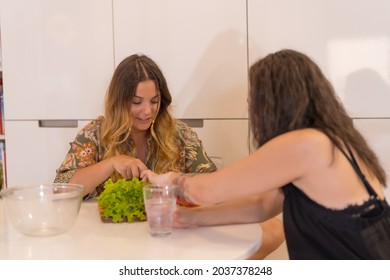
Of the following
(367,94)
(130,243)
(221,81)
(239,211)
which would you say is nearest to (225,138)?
(221,81)

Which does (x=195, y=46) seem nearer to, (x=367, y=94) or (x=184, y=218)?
(x=367, y=94)

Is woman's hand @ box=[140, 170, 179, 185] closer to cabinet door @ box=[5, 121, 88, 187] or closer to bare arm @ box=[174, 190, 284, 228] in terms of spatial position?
bare arm @ box=[174, 190, 284, 228]

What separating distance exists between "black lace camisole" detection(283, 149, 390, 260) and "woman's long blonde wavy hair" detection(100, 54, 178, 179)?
31.5 inches

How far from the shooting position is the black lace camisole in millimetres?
1137

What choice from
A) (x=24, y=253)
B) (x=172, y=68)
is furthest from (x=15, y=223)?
(x=172, y=68)

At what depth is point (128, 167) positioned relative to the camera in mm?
1585

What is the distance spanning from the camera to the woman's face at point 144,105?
1.89 m

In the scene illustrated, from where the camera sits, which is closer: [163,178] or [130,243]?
[130,243]

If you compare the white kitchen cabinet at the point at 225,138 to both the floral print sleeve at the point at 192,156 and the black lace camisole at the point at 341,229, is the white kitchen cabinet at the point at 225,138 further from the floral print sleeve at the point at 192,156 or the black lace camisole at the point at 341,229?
the black lace camisole at the point at 341,229

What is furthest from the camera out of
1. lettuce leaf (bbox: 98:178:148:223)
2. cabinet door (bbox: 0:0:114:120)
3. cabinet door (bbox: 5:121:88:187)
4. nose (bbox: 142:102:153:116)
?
cabinet door (bbox: 5:121:88:187)

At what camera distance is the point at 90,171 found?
1691mm

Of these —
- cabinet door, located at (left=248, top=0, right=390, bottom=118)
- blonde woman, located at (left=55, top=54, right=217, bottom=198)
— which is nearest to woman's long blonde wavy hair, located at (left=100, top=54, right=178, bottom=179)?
blonde woman, located at (left=55, top=54, right=217, bottom=198)

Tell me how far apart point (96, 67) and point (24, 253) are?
159 cm

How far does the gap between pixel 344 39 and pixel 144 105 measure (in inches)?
40.4
